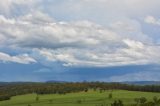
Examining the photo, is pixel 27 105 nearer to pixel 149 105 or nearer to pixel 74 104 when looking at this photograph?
pixel 74 104

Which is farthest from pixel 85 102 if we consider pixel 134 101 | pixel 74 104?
pixel 134 101

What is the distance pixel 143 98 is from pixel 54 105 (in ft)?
147

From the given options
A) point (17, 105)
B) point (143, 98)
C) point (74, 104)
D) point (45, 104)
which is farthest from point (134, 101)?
point (17, 105)

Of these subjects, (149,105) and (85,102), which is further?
(85,102)

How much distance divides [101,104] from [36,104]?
3515 cm

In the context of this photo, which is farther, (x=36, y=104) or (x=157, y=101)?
(x=36, y=104)

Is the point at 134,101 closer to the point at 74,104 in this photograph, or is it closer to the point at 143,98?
the point at 143,98

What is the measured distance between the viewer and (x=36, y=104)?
19788 centimetres

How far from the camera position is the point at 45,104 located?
643 ft

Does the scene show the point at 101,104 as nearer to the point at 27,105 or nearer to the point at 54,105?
the point at 54,105

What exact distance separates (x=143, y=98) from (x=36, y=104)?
54.8 meters

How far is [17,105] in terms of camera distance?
19962cm

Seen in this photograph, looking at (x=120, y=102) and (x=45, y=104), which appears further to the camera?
(x=45, y=104)

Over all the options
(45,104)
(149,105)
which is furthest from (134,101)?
(45,104)
